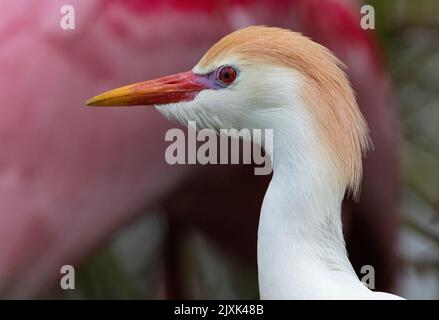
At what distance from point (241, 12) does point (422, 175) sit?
13.2 inches

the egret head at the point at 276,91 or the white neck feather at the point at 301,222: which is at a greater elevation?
the egret head at the point at 276,91

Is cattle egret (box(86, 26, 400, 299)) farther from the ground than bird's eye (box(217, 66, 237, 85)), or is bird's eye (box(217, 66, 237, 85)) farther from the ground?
bird's eye (box(217, 66, 237, 85))

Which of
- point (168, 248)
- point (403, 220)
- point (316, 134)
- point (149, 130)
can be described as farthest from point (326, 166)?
point (168, 248)

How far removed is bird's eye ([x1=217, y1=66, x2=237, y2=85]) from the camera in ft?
2.66

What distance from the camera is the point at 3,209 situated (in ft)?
3.06

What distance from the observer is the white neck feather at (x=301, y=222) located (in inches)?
31.2

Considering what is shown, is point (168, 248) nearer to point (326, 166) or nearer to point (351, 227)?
point (351, 227)

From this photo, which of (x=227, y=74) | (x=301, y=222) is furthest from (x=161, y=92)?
(x=301, y=222)

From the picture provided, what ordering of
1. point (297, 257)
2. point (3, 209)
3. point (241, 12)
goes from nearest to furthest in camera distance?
point (297, 257) < point (3, 209) < point (241, 12)

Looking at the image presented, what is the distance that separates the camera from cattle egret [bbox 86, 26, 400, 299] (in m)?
0.79

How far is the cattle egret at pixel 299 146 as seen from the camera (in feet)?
2.60

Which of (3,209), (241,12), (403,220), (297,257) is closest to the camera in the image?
(297,257)

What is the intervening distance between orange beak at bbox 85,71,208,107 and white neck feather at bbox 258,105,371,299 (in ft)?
0.28

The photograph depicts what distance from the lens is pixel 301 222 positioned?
0.80 m
